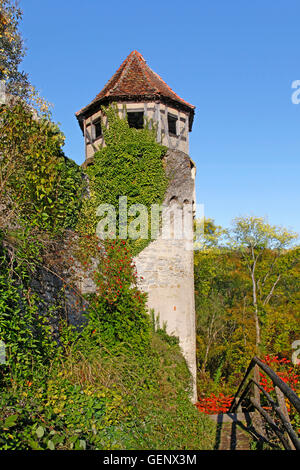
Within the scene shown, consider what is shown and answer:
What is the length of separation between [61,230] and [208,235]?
74.3 ft

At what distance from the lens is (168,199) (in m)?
12.4

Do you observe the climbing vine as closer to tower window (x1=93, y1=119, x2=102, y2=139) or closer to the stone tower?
the stone tower

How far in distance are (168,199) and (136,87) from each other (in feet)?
14.2

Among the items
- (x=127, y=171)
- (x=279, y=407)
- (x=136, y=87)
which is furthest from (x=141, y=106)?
A: (x=279, y=407)

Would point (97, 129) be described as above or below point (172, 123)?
below

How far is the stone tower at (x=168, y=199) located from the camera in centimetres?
1225

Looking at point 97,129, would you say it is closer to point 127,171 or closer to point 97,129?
point 97,129

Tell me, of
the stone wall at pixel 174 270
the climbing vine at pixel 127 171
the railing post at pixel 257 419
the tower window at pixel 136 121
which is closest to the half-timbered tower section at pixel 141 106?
the climbing vine at pixel 127 171

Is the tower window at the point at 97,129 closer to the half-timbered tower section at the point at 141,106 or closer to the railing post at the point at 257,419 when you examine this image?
the half-timbered tower section at the point at 141,106

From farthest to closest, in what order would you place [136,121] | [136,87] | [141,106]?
[136,121], [136,87], [141,106]

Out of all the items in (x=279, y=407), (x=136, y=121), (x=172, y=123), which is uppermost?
(x=136, y=121)

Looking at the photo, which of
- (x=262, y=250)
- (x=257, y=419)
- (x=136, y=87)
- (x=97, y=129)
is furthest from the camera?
(x=262, y=250)

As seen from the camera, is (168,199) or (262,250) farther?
(262,250)
